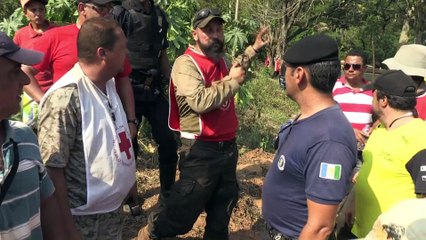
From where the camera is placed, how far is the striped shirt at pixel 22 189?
1726 millimetres

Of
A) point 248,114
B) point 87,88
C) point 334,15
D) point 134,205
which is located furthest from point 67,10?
point 334,15

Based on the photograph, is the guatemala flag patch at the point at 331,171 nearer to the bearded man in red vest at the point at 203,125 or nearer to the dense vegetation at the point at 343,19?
the bearded man in red vest at the point at 203,125

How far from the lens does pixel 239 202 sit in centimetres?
512

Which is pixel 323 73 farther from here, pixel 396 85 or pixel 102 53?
pixel 102 53

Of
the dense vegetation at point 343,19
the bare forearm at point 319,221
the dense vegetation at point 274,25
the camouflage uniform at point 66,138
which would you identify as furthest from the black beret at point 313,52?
the dense vegetation at point 343,19

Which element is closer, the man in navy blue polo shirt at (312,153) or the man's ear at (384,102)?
the man in navy blue polo shirt at (312,153)

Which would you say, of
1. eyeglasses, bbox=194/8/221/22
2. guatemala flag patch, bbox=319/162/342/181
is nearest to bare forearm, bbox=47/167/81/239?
guatemala flag patch, bbox=319/162/342/181

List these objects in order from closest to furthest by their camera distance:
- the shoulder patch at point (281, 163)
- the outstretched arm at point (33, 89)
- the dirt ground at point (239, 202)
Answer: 1. the shoulder patch at point (281, 163)
2. the outstretched arm at point (33, 89)
3. the dirt ground at point (239, 202)

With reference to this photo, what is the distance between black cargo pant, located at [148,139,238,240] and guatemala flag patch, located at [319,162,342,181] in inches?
61.2

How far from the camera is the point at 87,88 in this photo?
2385 millimetres

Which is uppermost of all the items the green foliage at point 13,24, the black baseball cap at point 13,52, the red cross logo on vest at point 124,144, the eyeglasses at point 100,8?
the black baseball cap at point 13,52

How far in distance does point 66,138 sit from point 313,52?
122 centimetres

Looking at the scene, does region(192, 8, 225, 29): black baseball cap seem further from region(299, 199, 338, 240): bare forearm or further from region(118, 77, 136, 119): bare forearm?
region(299, 199, 338, 240): bare forearm

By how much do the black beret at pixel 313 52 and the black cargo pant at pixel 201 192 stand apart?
1.46 meters
